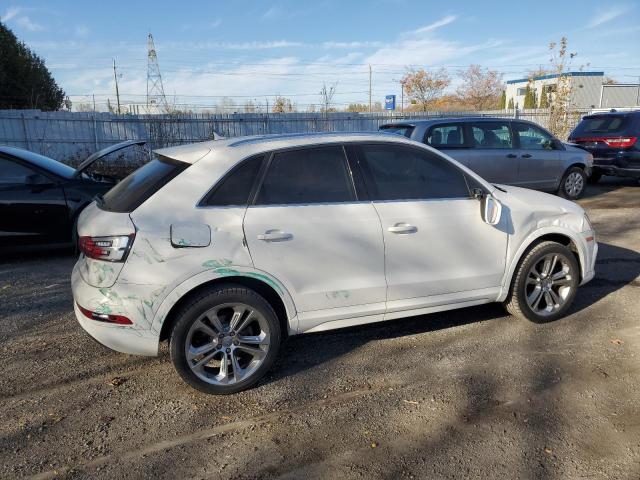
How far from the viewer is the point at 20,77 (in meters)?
25.7

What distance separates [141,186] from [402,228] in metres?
1.83

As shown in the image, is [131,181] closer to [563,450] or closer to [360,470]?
[360,470]

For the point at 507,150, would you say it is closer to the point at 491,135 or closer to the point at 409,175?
the point at 491,135

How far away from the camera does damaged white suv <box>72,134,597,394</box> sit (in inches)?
121

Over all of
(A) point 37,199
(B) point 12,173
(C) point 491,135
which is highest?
(C) point 491,135

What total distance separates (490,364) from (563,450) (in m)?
1.00

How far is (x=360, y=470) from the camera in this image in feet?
8.44

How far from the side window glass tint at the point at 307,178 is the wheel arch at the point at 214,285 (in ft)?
1.78

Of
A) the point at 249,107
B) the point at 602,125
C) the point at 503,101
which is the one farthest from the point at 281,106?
the point at 503,101

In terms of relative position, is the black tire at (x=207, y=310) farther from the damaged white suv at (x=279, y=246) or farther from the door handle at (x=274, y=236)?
the door handle at (x=274, y=236)

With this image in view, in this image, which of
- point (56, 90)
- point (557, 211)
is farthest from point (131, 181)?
point (56, 90)

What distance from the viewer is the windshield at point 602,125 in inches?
450

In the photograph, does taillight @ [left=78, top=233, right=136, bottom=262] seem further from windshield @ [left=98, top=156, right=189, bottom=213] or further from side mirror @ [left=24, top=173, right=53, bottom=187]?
side mirror @ [left=24, top=173, right=53, bottom=187]

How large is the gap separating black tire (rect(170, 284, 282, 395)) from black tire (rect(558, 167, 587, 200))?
875cm
